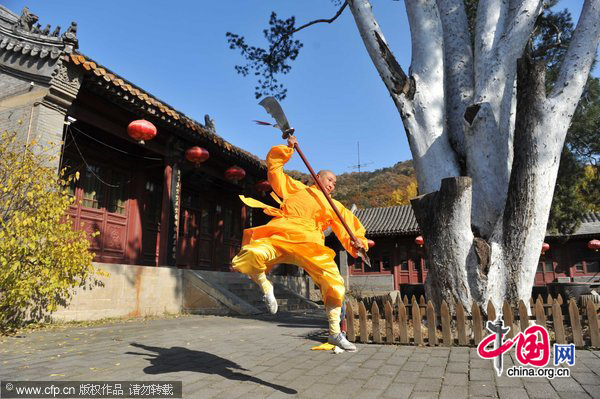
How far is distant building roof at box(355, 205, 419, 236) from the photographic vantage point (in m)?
21.4

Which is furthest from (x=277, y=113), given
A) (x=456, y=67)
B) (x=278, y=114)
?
(x=456, y=67)

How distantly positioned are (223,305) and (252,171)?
493cm

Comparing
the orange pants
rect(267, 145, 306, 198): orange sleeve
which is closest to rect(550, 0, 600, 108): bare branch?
rect(267, 145, 306, 198): orange sleeve

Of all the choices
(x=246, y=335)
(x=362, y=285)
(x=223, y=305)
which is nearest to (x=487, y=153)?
(x=246, y=335)

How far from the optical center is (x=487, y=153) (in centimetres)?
559

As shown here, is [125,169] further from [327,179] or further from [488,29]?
[488,29]

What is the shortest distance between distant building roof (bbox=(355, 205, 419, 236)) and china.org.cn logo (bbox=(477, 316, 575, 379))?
16.6m

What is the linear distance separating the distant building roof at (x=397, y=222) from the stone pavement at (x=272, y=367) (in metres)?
16.9

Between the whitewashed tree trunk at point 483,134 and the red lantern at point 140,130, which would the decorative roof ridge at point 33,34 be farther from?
the whitewashed tree trunk at point 483,134

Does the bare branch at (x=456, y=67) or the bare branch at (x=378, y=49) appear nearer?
the bare branch at (x=378, y=49)

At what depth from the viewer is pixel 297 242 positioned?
3256 millimetres

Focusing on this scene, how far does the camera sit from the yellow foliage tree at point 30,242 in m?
5.06

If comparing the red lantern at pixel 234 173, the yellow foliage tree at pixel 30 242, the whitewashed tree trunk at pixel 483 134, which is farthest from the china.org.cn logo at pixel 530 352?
the red lantern at pixel 234 173

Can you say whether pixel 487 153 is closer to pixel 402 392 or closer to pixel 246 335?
pixel 402 392
